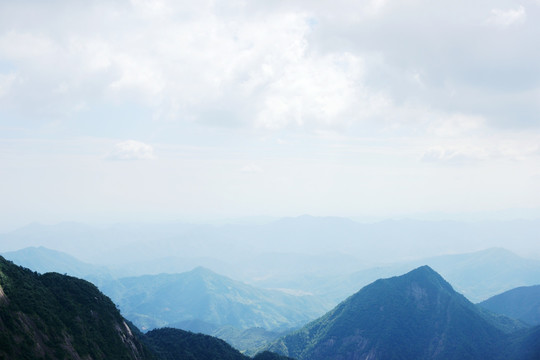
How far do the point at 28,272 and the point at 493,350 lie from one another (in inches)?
7884

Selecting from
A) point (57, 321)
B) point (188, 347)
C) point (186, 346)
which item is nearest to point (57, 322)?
point (57, 321)

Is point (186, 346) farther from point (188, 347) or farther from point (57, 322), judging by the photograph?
point (57, 322)

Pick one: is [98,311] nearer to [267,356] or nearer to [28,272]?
[28,272]

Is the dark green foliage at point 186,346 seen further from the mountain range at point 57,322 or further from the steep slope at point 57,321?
the steep slope at point 57,321

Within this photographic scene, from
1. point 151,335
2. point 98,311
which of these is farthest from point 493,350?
point 98,311

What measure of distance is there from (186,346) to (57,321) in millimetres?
67002

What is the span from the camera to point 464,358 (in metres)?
188

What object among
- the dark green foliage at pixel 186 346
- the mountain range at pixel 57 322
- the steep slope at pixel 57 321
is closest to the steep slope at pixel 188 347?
the dark green foliage at pixel 186 346

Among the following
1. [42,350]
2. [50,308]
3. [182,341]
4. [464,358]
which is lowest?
[464,358]

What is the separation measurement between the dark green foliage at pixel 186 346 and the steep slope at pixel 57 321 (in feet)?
87.3

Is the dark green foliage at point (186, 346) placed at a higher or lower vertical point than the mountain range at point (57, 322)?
lower

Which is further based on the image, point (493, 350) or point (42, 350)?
point (493, 350)

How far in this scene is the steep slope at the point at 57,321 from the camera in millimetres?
72500

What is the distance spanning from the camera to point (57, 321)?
85.2 m
